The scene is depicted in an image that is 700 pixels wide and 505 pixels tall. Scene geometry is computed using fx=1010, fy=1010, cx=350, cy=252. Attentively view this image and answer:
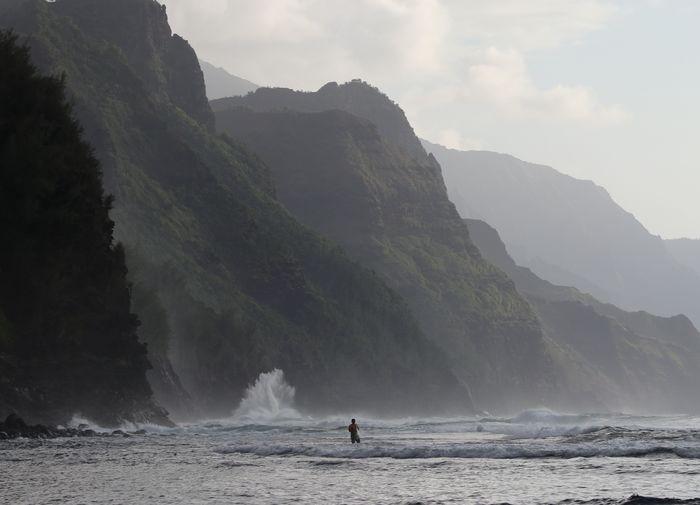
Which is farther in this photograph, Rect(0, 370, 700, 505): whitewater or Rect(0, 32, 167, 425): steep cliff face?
Rect(0, 32, 167, 425): steep cliff face

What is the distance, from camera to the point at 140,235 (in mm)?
136500

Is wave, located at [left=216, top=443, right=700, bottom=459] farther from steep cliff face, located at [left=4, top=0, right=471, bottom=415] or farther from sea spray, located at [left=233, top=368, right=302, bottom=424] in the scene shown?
steep cliff face, located at [left=4, top=0, right=471, bottom=415]

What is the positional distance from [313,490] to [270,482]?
7.75ft

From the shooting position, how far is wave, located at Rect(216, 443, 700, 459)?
4088cm

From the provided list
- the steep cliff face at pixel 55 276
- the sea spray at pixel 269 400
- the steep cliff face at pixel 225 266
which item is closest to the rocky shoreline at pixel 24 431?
the steep cliff face at pixel 55 276

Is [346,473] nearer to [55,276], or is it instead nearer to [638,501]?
[638,501]

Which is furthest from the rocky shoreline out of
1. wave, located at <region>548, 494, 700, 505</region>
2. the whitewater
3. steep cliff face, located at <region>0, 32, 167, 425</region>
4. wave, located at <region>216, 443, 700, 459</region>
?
wave, located at <region>548, 494, 700, 505</region>

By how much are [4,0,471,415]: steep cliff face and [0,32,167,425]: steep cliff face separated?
38.4 metres

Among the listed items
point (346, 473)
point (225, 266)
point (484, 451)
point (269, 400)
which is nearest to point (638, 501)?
point (346, 473)

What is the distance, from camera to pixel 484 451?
42562mm

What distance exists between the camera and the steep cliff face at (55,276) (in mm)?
60125

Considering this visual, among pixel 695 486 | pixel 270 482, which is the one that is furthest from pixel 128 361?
pixel 695 486

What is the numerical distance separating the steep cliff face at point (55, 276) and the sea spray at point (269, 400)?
4318cm

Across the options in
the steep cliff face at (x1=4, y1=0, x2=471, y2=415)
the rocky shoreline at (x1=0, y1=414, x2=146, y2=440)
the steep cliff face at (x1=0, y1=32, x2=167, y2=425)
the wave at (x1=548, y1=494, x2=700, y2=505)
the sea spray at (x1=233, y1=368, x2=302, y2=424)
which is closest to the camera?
the wave at (x1=548, y1=494, x2=700, y2=505)
